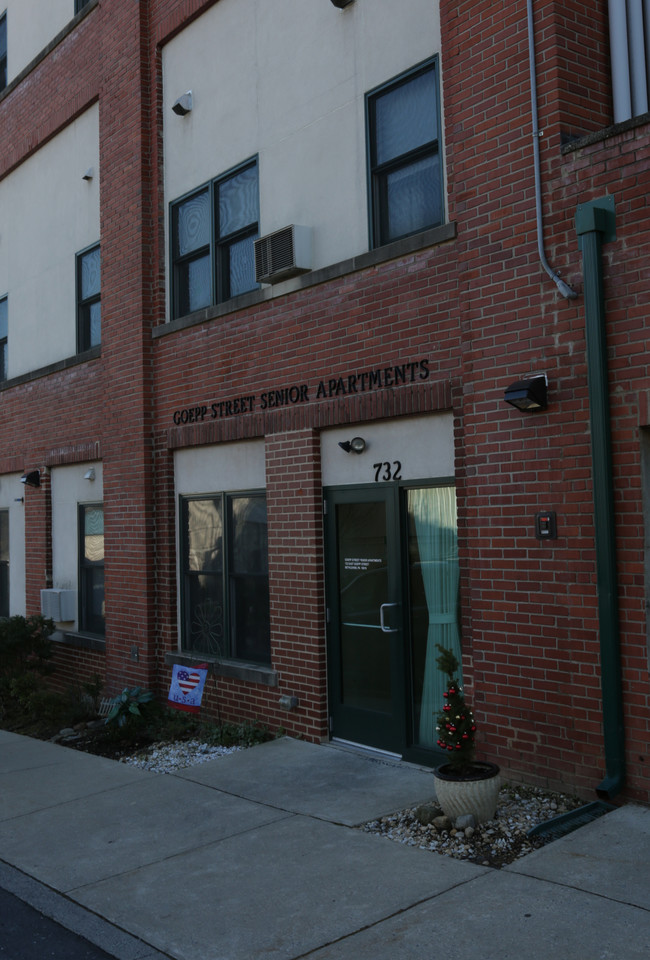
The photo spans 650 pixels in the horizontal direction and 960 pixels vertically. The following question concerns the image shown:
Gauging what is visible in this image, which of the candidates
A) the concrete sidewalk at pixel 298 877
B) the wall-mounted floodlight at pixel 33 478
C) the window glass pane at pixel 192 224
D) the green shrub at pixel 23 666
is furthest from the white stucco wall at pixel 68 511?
the concrete sidewalk at pixel 298 877

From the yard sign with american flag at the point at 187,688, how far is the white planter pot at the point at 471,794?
408cm

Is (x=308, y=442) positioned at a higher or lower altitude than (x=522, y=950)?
higher

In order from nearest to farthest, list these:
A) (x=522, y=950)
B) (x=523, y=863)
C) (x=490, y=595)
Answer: (x=522, y=950) → (x=523, y=863) → (x=490, y=595)

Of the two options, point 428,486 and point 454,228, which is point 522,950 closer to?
point 428,486

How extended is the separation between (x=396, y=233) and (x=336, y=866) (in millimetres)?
5097

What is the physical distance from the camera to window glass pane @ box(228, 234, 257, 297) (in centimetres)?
950

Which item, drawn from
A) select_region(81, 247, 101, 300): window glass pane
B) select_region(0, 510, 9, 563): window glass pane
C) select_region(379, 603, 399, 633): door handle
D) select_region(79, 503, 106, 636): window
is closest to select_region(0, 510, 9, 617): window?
select_region(0, 510, 9, 563): window glass pane

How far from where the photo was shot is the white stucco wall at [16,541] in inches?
542

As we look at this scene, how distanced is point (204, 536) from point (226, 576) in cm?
68

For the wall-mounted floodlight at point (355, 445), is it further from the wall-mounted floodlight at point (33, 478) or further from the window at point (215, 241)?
the wall-mounted floodlight at point (33, 478)

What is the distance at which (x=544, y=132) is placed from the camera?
6.32 metres

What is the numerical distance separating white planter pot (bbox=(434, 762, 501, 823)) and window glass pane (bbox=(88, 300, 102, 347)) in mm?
8335

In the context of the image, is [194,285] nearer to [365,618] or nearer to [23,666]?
[365,618]

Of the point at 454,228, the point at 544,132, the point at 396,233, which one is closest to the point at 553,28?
the point at 544,132
